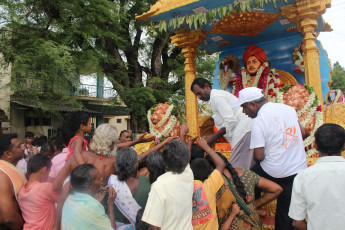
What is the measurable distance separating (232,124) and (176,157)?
6.81ft

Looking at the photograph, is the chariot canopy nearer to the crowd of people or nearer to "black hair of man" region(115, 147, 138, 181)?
the crowd of people

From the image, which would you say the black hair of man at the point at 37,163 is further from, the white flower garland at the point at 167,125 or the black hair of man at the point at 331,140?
the white flower garland at the point at 167,125

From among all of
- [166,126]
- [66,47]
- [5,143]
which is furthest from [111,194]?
[66,47]

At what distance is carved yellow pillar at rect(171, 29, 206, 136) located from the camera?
6.75 metres

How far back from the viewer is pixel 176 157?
2338 mm

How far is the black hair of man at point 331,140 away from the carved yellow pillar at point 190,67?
4.51m

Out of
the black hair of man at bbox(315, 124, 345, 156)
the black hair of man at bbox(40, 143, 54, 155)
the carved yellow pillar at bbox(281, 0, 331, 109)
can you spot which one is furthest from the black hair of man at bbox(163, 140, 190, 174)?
the carved yellow pillar at bbox(281, 0, 331, 109)

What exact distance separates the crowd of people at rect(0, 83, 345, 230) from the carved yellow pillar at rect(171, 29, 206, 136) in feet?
10.4

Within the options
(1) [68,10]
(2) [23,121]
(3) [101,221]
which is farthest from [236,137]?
(2) [23,121]

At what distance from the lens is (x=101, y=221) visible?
224cm

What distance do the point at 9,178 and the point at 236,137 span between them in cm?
294

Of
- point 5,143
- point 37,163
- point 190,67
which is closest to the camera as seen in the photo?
point 37,163

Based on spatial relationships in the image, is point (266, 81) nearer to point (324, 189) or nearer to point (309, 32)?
point (309, 32)

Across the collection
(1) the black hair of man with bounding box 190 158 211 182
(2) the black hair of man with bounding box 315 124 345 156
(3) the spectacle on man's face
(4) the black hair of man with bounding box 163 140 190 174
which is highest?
(3) the spectacle on man's face
